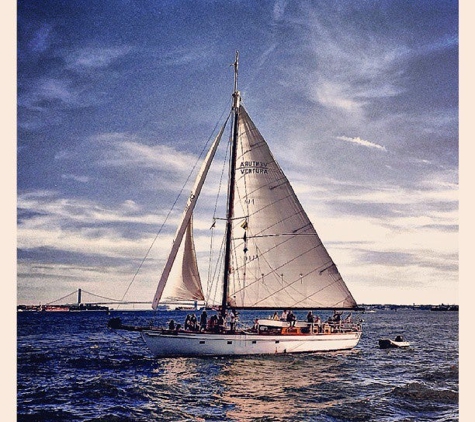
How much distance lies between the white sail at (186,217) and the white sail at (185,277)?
0.15 m

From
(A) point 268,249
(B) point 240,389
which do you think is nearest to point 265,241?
(A) point 268,249

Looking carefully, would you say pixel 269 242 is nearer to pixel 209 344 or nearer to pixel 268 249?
pixel 268 249

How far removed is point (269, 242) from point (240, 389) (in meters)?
7.13

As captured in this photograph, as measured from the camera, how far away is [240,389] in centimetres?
1427

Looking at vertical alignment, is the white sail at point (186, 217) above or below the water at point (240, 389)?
above

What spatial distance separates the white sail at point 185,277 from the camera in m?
18.4

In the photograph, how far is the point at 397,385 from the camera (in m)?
15.5

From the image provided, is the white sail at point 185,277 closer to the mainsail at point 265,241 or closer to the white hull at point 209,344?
the white hull at point 209,344

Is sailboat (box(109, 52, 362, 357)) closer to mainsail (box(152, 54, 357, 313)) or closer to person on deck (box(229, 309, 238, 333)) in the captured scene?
mainsail (box(152, 54, 357, 313))

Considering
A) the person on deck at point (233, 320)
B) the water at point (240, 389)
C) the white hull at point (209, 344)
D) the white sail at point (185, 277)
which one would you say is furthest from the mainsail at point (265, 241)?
the water at point (240, 389)

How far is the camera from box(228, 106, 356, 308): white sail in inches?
788

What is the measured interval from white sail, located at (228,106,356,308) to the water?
2557 mm

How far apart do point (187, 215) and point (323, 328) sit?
7.77 metres
